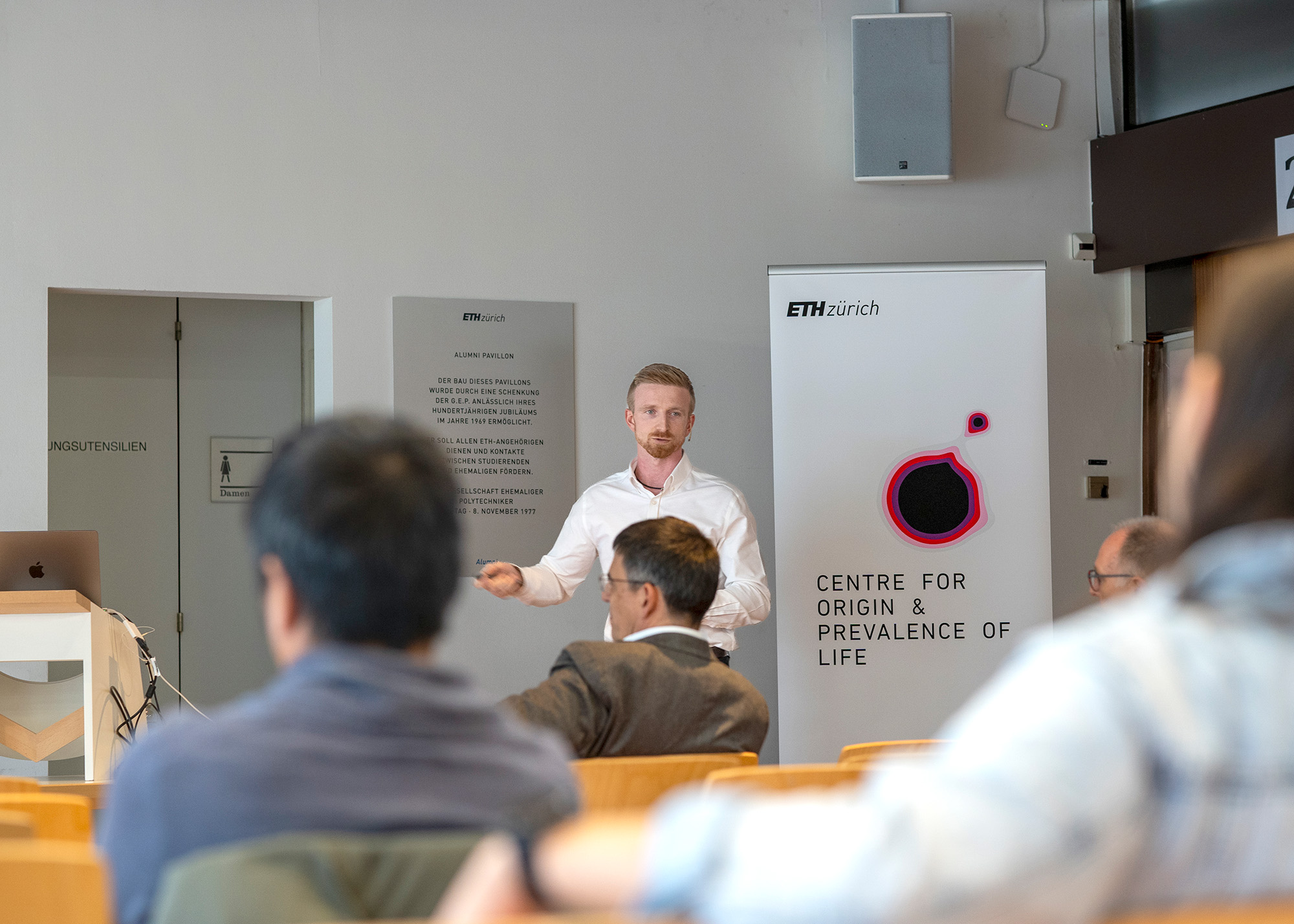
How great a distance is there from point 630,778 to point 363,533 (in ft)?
3.28

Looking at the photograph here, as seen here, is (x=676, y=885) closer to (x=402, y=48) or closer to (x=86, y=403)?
(x=402, y=48)

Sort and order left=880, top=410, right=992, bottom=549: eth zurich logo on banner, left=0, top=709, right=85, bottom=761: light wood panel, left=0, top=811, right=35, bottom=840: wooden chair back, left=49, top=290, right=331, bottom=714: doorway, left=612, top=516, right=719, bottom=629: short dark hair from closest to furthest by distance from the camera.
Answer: left=0, top=811, right=35, bottom=840: wooden chair back, left=612, top=516, right=719, bottom=629: short dark hair, left=0, top=709, right=85, bottom=761: light wood panel, left=880, top=410, right=992, bottom=549: eth zurich logo on banner, left=49, top=290, right=331, bottom=714: doorway

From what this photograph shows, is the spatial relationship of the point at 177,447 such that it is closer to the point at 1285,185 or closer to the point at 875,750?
the point at 875,750

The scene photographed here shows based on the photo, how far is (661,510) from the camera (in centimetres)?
464

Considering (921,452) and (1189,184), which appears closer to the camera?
(921,452)

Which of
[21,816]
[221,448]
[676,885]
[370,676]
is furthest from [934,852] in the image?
[221,448]

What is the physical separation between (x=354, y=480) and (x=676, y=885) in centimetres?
61

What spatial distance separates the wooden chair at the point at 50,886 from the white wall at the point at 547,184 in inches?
156

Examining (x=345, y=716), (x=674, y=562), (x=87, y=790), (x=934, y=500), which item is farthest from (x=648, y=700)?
(x=934, y=500)

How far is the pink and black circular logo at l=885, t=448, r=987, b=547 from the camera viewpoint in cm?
512

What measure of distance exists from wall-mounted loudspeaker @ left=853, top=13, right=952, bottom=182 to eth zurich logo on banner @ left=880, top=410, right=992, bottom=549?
140cm

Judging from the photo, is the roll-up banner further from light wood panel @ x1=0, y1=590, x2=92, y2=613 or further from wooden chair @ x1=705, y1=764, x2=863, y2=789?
wooden chair @ x1=705, y1=764, x2=863, y2=789

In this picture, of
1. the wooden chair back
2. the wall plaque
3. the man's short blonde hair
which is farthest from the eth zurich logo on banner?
the wooden chair back

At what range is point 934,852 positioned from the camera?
2.27 feet
